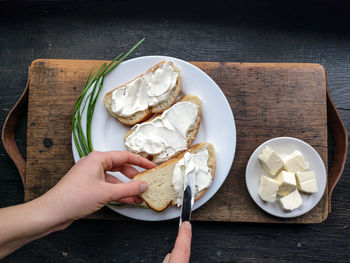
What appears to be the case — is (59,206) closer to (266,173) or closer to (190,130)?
(190,130)

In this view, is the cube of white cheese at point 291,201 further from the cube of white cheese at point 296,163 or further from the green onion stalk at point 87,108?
the green onion stalk at point 87,108

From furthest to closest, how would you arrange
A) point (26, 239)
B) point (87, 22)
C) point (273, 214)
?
point (87, 22)
point (273, 214)
point (26, 239)

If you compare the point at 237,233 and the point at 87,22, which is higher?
the point at 87,22

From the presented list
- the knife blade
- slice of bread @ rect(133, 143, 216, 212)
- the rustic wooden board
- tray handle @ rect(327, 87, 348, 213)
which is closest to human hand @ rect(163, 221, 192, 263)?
the knife blade

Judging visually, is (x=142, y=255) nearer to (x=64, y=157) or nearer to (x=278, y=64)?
(x=64, y=157)

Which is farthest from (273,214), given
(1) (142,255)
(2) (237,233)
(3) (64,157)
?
(3) (64,157)

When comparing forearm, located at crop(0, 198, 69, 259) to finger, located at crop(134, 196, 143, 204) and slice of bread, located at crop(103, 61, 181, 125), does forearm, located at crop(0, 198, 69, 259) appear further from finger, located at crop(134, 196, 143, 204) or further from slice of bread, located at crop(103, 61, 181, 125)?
slice of bread, located at crop(103, 61, 181, 125)
